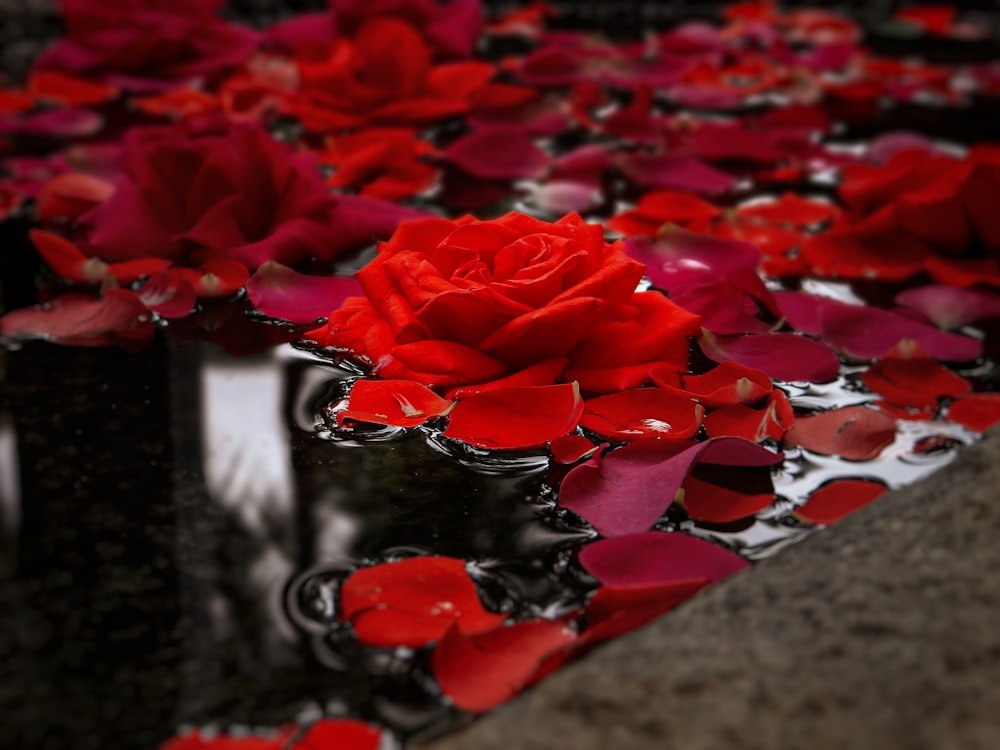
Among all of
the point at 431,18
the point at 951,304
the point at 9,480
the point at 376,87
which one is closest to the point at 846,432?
the point at 951,304

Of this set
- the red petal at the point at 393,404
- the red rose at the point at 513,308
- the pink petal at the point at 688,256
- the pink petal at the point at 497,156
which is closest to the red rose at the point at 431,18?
the pink petal at the point at 497,156

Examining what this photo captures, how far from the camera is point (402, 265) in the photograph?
0.96 metres

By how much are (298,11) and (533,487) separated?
1869 millimetres

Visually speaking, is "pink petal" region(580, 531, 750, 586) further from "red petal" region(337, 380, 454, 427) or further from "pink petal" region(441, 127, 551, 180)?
"pink petal" region(441, 127, 551, 180)

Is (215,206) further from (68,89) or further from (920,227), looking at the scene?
(68,89)

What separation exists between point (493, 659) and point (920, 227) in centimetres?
85

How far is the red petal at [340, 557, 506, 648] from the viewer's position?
2.28 ft

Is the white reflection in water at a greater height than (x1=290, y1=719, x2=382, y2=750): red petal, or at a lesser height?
lesser

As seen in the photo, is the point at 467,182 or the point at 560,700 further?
the point at 467,182

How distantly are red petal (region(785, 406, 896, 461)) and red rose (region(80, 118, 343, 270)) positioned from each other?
58cm

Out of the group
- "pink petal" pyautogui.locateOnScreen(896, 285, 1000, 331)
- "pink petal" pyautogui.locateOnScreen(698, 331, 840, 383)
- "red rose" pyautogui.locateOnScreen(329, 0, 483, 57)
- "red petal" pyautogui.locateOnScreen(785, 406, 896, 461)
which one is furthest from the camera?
"red rose" pyautogui.locateOnScreen(329, 0, 483, 57)

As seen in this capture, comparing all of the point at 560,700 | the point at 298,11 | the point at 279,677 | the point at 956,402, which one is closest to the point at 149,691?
the point at 279,677

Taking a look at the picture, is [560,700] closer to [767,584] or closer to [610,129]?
[767,584]

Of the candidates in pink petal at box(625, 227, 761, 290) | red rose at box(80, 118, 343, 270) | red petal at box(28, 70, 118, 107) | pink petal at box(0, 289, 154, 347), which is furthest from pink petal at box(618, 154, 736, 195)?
red petal at box(28, 70, 118, 107)
